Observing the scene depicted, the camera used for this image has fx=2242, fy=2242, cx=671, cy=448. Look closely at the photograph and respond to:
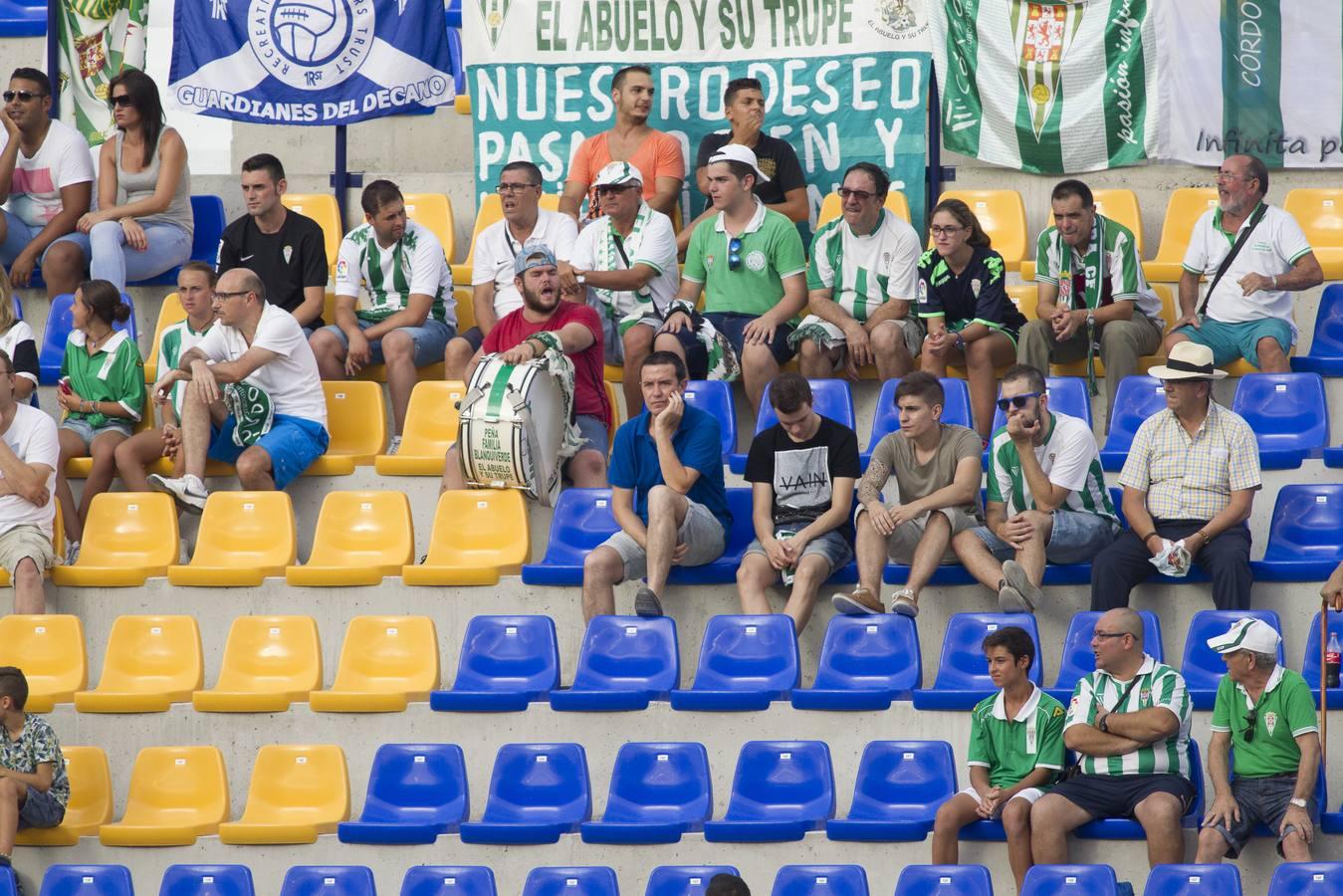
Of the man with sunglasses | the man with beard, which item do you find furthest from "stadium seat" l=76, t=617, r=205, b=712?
the man with sunglasses

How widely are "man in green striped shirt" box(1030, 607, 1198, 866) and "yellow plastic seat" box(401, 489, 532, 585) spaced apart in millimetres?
2644

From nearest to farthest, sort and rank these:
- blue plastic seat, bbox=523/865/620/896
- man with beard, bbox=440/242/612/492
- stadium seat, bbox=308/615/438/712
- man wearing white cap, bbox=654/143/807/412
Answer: blue plastic seat, bbox=523/865/620/896 < stadium seat, bbox=308/615/438/712 < man with beard, bbox=440/242/612/492 < man wearing white cap, bbox=654/143/807/412

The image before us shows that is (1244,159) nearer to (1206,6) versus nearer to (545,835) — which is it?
(1206,6)

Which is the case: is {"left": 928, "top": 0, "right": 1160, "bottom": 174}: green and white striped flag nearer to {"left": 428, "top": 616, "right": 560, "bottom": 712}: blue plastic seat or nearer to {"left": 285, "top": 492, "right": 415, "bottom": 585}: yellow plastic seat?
{"left": 285, "top": 492, "right": 415, "bottom": 585}: yellow plastic seat

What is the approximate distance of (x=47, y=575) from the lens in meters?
9.45

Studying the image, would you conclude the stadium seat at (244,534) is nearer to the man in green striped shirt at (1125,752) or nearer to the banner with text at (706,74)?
the banner with text at (706,74)

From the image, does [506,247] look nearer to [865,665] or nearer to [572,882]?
[865,665]

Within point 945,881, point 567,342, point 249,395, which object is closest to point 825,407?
point 567,342

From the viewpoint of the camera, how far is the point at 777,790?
8000 mm

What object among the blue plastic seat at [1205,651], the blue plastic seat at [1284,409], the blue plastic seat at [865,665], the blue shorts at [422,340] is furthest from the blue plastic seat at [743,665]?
the blue shorts at [422,340]

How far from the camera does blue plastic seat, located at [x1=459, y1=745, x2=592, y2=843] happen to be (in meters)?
7.96

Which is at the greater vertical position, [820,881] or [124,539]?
[124,539]

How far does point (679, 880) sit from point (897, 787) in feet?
3.09

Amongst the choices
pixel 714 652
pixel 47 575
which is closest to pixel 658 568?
pixel 714 652
